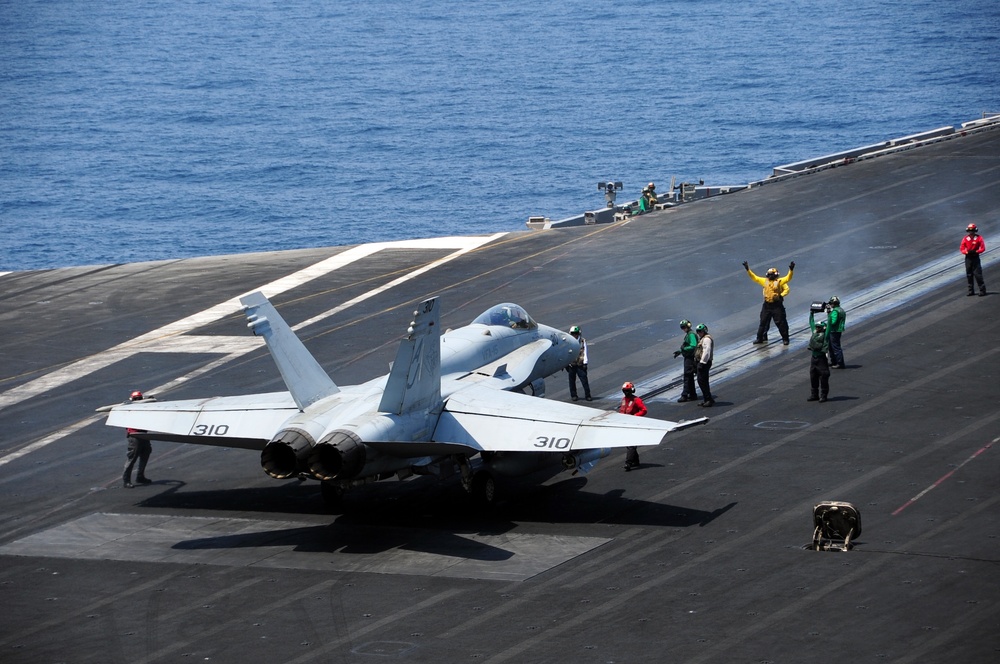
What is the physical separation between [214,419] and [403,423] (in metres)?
4.55

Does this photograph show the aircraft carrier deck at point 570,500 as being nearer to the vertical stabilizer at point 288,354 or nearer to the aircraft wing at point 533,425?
the aircraft wing at point 533,425

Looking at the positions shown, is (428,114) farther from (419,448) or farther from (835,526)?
(835,526)

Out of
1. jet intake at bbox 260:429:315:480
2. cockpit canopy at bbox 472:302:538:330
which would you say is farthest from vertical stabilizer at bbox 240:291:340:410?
cockpit canopy at bbox 472:302:538:330

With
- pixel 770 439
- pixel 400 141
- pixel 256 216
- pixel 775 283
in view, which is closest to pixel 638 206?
pixel 775 283

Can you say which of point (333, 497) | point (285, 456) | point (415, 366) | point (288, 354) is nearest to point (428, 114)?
point (333, 497)

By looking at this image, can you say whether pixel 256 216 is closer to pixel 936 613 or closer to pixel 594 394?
pixel 594 394

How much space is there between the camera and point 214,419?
85.7ft

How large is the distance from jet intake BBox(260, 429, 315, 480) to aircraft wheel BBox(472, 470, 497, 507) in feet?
13.6

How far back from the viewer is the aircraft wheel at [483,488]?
25.8 meters

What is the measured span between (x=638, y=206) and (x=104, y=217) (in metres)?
59.0

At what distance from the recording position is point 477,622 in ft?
65.0

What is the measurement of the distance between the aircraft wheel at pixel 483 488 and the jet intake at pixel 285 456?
4.16 metres

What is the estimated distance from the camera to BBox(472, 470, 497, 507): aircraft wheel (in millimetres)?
25750

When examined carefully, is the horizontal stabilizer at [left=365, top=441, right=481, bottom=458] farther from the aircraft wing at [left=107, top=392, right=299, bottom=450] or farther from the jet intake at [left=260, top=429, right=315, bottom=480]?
the aircraft wing at [left=107, top=392, right=299, bottom=450]
